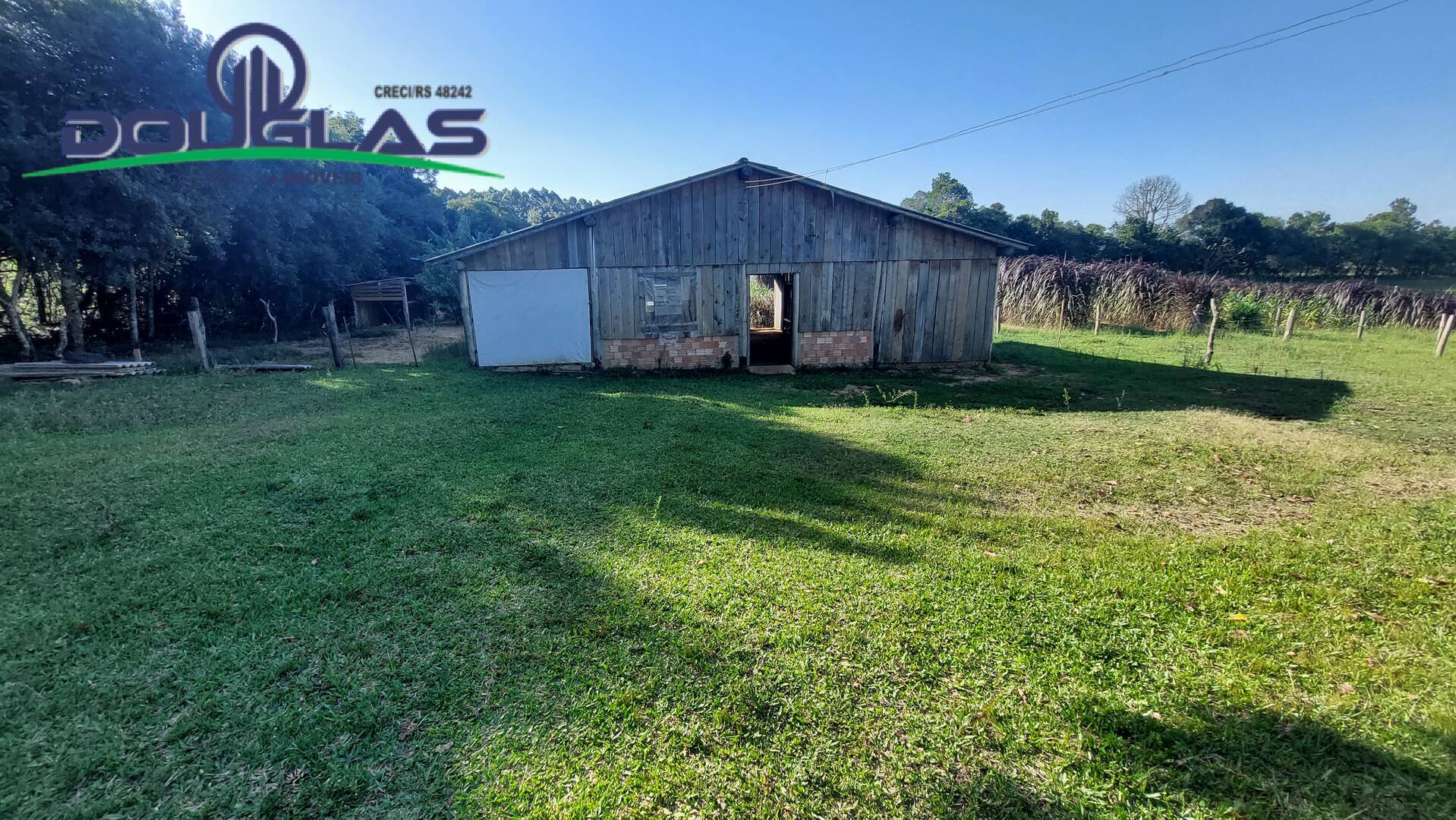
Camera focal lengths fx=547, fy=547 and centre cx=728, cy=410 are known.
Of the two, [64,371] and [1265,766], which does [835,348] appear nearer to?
[1265,766]

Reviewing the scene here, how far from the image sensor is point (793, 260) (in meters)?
12.0

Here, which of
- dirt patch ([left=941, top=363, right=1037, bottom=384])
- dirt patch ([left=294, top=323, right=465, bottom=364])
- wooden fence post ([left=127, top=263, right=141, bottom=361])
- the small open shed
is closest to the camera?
dirt patch ([left=941, top=363, right=1037, bottom=384])

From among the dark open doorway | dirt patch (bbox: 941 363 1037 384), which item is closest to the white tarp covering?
the dark open doorway

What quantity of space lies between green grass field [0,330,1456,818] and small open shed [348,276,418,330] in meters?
14.6

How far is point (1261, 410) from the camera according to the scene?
26.2 ft

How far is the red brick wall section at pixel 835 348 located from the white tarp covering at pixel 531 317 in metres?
4.86

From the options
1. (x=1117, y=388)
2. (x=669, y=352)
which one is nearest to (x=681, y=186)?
(x=669, y=352)

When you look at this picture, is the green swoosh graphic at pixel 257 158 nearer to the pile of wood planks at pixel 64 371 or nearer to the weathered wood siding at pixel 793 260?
the weathered wood siding at pixel 793 260

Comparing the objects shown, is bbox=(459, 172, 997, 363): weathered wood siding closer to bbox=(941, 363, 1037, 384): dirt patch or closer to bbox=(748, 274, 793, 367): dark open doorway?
bbox=(941, 363, 1037, 384): dirt patch

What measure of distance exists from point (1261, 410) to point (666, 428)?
8.64m

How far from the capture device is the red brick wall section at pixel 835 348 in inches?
488

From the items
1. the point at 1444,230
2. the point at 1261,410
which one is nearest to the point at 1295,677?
the point at 1261,410

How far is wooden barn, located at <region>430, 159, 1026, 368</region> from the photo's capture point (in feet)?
37.8

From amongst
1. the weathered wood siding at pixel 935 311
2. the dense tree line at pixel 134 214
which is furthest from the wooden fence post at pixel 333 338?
the weathered wood siding at pixel 935 311
